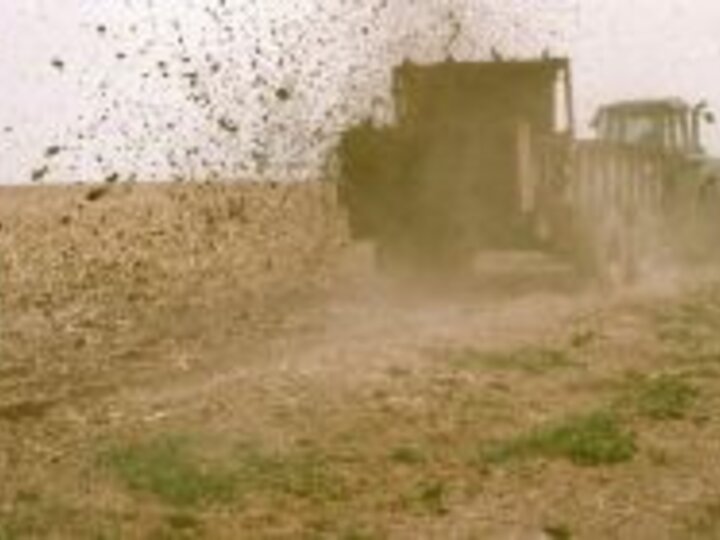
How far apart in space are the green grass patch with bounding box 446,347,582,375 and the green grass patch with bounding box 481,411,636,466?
2.42 m

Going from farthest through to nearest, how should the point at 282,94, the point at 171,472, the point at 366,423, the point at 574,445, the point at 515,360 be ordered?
the point at 282,94, the point at 515,360, the point at 366,423, the point at 574,445, the point at 171,472

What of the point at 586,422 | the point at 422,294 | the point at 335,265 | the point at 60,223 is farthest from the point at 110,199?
the point at 586,422

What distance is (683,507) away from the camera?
853 cm

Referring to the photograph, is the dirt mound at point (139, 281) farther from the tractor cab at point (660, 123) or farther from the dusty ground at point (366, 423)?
the tractor cab at point (660, 123)

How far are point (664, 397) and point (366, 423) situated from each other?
2.24m

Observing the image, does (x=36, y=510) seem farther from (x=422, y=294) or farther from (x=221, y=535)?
(x=422, y=294)

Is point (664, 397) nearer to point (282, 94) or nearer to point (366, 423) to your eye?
point (366, 423)

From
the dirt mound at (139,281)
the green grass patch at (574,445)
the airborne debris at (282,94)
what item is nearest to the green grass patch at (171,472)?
the green grass patch at (574,445)

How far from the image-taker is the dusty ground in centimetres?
841

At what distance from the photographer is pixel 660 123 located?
2392cm

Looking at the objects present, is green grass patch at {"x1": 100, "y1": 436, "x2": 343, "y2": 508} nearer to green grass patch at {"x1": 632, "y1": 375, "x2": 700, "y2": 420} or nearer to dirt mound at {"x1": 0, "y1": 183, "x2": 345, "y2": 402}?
green grass patch at {"x1": 632, "y1": 375, "x2": 700, "y2": 420}

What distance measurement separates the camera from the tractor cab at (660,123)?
2384 cm

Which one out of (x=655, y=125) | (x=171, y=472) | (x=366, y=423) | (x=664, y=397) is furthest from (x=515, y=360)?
(x=655, y=125)

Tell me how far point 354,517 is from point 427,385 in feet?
11.6
